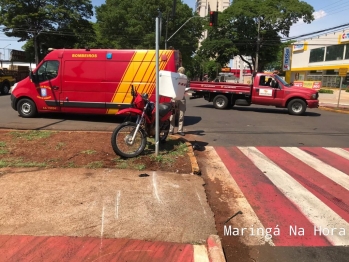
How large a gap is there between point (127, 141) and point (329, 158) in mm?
4416

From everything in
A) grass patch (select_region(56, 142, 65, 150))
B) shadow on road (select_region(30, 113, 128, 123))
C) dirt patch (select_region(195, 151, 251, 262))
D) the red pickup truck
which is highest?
the red pickup truck

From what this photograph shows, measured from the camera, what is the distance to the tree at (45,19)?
130 feet

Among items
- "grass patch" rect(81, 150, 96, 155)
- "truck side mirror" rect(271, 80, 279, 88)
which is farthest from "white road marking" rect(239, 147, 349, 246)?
"truck side mirror" rect(271, 80, 279, 88)

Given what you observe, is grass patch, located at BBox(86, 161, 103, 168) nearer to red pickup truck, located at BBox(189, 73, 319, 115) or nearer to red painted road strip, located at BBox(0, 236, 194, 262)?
red painted road strip, located at BBox(0, 236, 194, 262)

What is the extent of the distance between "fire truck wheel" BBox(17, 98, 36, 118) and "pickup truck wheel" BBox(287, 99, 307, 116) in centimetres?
1133

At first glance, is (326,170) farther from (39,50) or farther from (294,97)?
(39,50)

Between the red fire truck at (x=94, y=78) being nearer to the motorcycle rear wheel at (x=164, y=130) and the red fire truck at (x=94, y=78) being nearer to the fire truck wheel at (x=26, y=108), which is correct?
the fire truck wheel at (x=26, y=108)

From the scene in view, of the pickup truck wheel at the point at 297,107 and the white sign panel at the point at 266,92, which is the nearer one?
the pickup truck wheel at the point at 297,107

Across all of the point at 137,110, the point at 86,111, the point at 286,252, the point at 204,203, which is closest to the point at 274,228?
the point at 286,252

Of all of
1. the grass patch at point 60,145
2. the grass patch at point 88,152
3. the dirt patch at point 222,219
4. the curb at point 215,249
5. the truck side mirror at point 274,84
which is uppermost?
the truck side mirror at point 274,84

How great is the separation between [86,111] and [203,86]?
25.6 feet

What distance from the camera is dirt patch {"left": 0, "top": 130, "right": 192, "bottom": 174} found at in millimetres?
5652

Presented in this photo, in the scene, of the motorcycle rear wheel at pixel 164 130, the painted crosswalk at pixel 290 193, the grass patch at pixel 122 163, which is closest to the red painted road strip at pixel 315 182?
the painted crosswalk at pixel 290 193

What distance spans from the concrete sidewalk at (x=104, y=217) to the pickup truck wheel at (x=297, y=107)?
11.5 m
